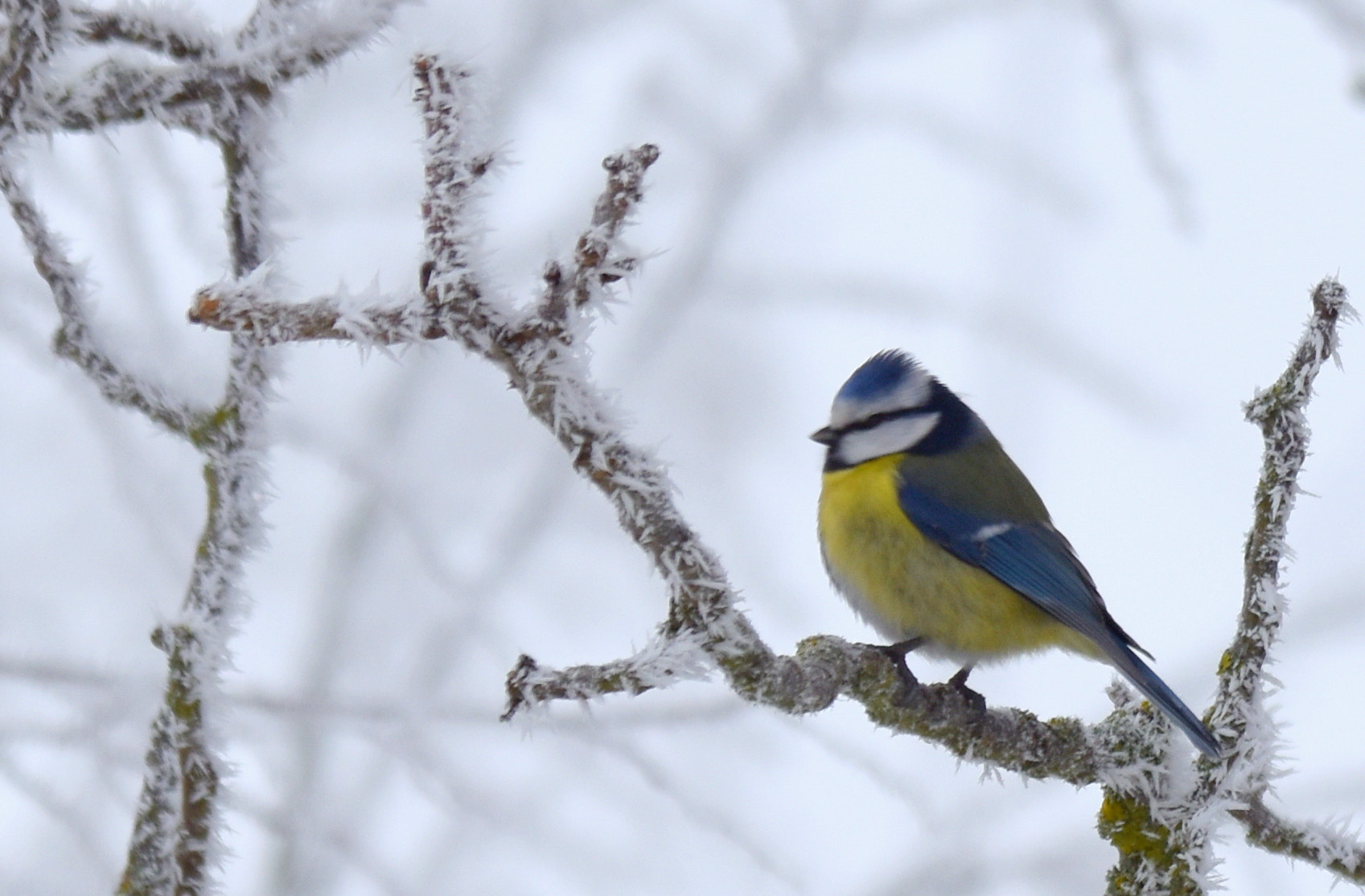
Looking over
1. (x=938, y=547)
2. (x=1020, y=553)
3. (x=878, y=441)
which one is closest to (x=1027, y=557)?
(x=1020, y=553)

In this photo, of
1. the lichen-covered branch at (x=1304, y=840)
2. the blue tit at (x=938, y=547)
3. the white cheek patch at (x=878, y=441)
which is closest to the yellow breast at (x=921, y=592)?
the blue tit at (x=938, y=547)

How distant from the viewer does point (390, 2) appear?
54.1 inches

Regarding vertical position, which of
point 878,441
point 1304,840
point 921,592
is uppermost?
point 878,441

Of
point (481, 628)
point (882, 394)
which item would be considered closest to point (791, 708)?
point (882, 394)

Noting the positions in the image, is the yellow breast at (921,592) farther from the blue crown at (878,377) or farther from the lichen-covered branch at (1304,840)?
the lichen-covered branch at (1304,840)

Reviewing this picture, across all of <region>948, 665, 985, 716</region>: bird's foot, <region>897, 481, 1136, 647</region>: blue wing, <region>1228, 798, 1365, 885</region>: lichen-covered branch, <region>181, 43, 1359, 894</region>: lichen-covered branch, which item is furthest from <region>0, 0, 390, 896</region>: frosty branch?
<region>897, 481, 1136, 647</region>: blue wing

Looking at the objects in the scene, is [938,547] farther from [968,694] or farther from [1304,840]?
[1304,840]

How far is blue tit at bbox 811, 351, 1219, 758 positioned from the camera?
7.14ft

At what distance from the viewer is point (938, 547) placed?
223 cm

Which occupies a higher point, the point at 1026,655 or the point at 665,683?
the point at 1026,655

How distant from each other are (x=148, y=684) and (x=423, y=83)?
1.19m

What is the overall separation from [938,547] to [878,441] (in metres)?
0.29

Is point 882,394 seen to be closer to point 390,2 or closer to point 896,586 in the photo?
point 896,586

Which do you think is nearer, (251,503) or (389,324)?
(389,324)
